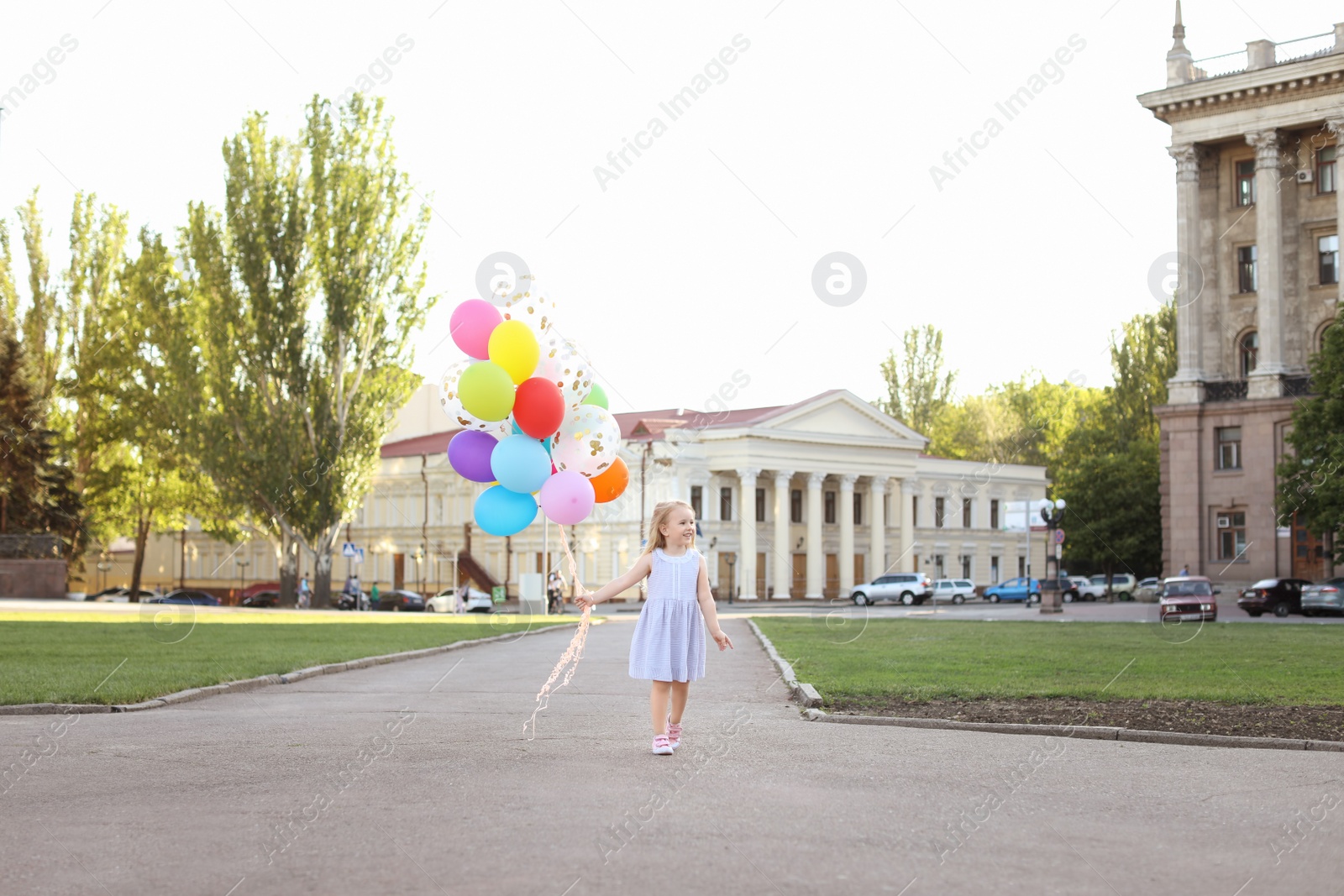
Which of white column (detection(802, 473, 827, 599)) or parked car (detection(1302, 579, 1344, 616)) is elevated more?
white column (detection(802, 473, 827, 599))

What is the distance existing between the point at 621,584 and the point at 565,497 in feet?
6.10

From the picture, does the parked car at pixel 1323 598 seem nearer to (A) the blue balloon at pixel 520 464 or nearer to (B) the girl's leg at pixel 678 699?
(A) the blue balloon at pixel 520 464

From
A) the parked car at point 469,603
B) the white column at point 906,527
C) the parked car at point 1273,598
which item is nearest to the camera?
the parked car at point 1273,598

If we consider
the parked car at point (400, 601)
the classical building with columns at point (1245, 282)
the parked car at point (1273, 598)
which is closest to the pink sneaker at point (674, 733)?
the parked car at point (1273, 598)

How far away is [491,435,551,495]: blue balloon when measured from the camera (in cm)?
1172

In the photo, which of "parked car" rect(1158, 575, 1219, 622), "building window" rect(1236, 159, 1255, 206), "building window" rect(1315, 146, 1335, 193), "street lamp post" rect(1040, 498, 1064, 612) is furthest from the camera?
"building window" rect(1236, 159, 1255, 206)

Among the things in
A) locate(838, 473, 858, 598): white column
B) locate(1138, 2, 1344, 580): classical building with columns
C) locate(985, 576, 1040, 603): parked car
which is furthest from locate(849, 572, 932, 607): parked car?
locate(1138, 2, 1344, 580): classical building with columns

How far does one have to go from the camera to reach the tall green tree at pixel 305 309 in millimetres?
47719

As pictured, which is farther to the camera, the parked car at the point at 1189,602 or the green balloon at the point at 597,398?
the parked car at the point at 1189,602

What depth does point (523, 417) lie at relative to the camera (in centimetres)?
1189

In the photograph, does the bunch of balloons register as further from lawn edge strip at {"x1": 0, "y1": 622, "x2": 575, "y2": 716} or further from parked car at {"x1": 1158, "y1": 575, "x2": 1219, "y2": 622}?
parked car at {"x1": 1158, "y1": 575, "x2": 1219, "y2": 622}

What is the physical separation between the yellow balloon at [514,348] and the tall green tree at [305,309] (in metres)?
37.0

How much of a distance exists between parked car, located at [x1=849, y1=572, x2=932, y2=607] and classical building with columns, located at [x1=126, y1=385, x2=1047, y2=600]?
28.0 feet

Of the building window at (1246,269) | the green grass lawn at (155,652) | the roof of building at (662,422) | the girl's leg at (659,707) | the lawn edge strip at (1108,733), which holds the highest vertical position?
the building window at (1246,269)
